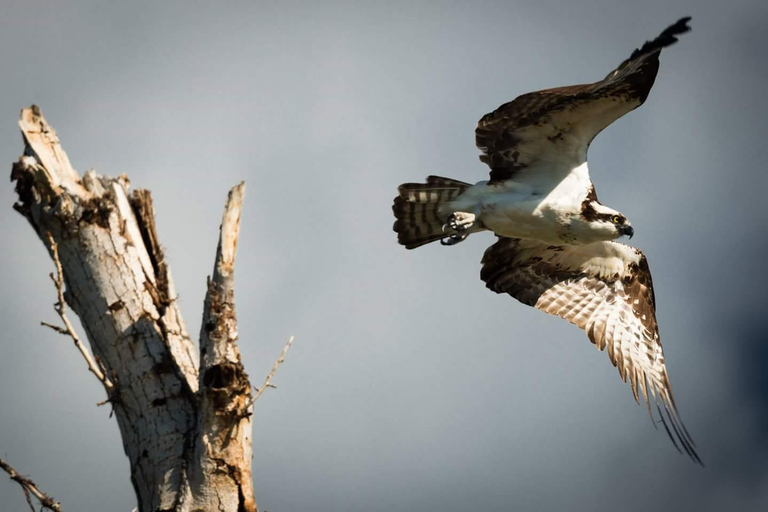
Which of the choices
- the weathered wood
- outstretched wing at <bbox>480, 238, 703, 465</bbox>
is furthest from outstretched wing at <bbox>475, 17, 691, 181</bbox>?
the weathered wood

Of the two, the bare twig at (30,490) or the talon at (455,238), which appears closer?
the bare twig at (30,490)

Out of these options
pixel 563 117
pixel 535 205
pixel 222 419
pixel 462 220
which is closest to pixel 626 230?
pixel 535 205

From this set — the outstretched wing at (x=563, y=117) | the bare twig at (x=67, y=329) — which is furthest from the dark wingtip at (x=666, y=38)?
the bare twig at (x=67, y=329)

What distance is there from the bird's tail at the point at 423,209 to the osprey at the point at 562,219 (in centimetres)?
1

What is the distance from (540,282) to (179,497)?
573cm

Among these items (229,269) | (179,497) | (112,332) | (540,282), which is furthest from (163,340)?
(540,282)

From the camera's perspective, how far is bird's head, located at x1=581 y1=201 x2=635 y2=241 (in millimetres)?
8539

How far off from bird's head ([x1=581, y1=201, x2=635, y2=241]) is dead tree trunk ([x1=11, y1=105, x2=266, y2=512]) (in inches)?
156

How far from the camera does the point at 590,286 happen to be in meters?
10.0

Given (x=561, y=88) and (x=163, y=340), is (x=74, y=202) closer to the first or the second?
(x=163, y=340)

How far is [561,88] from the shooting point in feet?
25.6

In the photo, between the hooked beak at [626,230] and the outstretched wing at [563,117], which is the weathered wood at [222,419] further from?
the hooked beak at [626,230]

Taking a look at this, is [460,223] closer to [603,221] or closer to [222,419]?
[603,221]

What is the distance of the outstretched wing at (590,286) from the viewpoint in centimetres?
971
